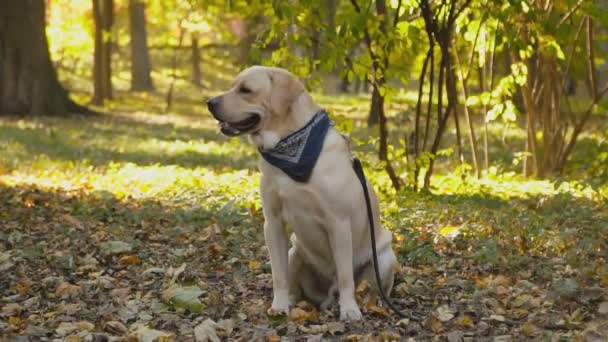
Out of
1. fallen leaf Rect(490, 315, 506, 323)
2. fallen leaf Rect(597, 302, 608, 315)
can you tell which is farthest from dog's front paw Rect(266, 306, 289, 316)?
fallen leaf Rect(597, 302, 608, 315)

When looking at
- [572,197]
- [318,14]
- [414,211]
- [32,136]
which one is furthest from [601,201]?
[32,136]

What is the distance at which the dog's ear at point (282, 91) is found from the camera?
503 centimetres

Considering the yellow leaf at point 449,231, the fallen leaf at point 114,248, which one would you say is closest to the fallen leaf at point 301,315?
the yellow leaf at point 449,231

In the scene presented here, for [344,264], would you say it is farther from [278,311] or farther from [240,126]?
[240,126]

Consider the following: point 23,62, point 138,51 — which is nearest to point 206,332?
point 23,62

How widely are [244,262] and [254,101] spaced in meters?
2.24

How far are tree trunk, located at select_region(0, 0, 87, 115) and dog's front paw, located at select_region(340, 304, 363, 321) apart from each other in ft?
55.1

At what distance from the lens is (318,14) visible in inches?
348

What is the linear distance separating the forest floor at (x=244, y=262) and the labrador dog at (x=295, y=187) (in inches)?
11.9

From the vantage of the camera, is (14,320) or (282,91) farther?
(14,320)

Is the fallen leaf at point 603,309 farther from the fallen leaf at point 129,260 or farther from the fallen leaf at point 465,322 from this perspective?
the fallen leaf at point 129,260

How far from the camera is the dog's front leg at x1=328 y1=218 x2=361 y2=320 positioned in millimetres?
5141

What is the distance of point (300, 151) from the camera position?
4.98 metres

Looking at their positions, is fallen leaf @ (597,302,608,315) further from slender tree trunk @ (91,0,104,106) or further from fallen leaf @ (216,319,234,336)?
slender tree trunk @ (91,0,104,106)
